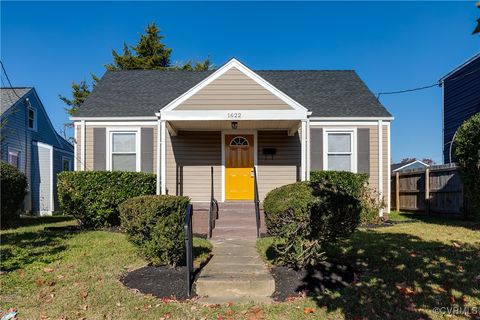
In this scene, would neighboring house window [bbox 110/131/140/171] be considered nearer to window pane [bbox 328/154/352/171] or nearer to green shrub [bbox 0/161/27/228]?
green shrub [bbox 0/161/27/228]

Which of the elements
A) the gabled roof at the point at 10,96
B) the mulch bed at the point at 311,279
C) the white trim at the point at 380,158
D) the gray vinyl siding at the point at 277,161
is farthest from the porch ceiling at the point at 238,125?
the gabled roof at the point at 10,96

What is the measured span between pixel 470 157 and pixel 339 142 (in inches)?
164

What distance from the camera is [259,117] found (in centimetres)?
1037

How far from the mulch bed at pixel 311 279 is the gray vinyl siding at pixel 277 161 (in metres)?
6.77

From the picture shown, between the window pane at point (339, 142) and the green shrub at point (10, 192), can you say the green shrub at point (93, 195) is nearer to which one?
the green shrub at point (10, 192)

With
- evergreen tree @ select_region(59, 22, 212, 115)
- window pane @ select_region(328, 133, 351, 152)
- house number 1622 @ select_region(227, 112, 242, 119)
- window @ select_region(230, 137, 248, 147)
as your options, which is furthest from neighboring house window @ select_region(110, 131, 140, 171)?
evergreen tree @ select_region(59, 22, 212, 115)

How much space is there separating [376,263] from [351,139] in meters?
6.98

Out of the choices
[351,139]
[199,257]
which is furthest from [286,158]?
[199,257]

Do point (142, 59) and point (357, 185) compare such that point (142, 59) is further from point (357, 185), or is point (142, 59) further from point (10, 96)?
point (357, 185)

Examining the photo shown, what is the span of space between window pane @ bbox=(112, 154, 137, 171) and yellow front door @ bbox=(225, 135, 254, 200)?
10.1 ft

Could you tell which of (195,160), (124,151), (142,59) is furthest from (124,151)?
(142,59)

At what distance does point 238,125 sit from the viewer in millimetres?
11812

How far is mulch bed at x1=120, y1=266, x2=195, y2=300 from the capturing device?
16.0 ft

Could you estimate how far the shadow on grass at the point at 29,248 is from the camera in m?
6.29
